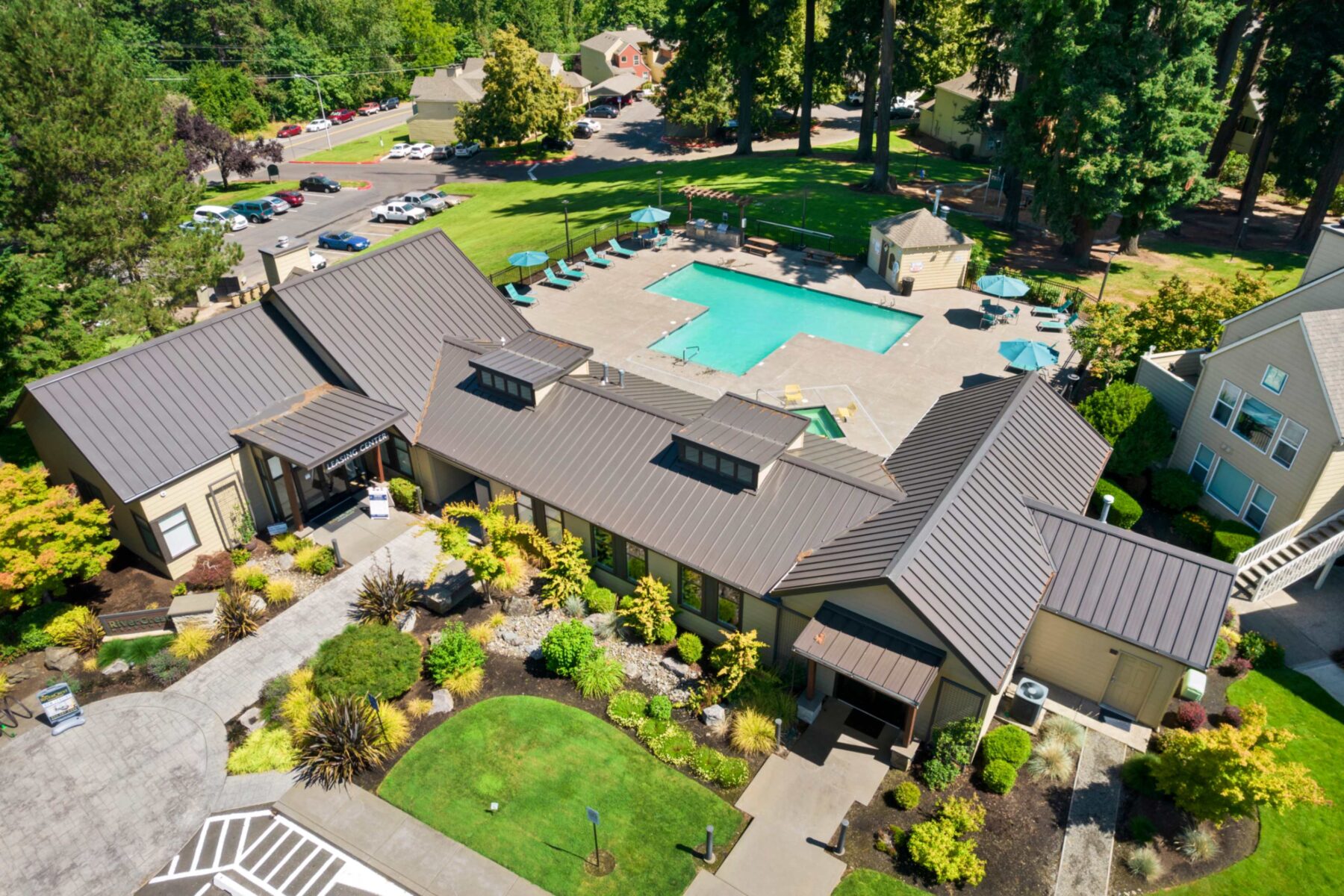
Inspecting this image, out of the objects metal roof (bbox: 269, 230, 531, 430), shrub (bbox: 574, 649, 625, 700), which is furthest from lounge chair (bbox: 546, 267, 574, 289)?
shrub (bbox: 574, 649, 625, 700)

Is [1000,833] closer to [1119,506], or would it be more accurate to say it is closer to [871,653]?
[871,653]

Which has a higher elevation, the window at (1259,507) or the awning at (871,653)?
the awning at (871,653)

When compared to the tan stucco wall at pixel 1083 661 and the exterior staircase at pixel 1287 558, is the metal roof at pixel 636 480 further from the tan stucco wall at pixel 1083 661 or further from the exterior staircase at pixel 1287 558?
the exterior staircase at pixel 1287 558

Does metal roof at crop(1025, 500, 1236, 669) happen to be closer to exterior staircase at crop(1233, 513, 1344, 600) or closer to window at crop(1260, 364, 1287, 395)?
exterior staircase at crop(1233, 513, 1344, 600)

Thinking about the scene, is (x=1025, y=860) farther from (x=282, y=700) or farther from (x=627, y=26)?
(x=627, y=26)

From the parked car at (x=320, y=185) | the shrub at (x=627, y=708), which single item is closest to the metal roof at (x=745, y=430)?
the shrub at (x=627, y=708)

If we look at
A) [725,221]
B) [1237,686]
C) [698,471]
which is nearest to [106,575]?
[698,471]
